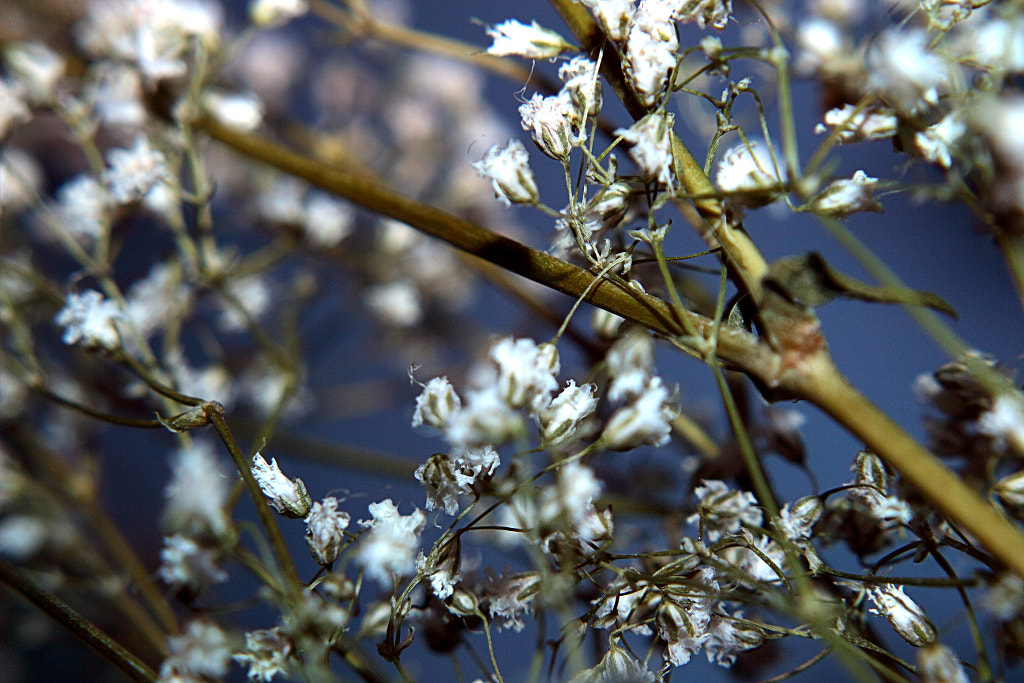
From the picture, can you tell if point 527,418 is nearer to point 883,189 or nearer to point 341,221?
point 883,189

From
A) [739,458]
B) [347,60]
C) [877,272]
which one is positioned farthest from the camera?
[347,60]

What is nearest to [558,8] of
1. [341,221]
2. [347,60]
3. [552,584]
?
[552,584]

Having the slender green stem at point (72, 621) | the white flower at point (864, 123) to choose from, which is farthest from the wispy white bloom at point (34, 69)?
the white flower at point (864, 123)

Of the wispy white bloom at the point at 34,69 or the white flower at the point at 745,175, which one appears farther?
the wispy white bloom at the point at 34,69

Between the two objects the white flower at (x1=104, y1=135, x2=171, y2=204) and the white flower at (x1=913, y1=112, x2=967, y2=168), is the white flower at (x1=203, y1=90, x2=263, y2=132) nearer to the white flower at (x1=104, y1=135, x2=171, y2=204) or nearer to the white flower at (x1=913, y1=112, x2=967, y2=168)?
the white flower at (x1=104, y1=135, x2=171, y2=204)

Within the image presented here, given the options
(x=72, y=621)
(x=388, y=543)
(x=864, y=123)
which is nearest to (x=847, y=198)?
(x=864, y=123)


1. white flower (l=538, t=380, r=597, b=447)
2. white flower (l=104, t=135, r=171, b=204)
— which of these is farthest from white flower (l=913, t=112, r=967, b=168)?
white flower (l=104, t=135, r=171, b=204)

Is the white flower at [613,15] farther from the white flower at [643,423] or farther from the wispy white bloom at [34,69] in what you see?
the wispy white bloom at [34,69]
